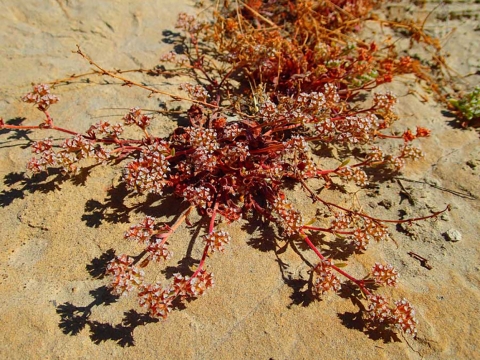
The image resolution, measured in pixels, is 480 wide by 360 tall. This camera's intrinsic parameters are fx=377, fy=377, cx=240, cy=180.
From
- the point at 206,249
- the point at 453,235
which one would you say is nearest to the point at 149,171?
the point at 206,249

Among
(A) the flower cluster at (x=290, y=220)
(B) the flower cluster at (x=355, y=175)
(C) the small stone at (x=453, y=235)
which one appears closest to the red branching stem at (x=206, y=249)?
(A) the flower cluster at (x=290, y=220)

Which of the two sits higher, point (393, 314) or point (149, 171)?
point (149, 171)

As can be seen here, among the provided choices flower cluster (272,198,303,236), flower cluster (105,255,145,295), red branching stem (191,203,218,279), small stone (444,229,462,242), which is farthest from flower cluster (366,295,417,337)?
flower cluster (105,255,145,295)

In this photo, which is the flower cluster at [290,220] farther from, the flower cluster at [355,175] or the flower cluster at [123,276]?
the flower cluster at [123,276]

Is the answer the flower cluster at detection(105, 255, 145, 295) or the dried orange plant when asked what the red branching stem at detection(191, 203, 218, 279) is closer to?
the dried orange plant

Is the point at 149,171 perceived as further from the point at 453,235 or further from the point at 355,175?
the point at 453,235

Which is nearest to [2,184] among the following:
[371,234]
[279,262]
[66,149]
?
[66,149]
